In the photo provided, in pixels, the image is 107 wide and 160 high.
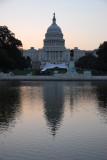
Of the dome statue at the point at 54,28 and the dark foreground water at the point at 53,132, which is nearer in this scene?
the dark foreground water at the point at 53,132

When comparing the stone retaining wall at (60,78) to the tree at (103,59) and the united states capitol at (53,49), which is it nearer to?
the tree at (103,59)

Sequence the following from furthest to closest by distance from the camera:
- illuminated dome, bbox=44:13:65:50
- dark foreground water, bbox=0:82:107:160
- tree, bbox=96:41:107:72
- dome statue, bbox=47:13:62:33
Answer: dome statue, bbox=47:13:62:33 → illuminated dome, bbox=44:13:65:50 → tree, bbox=96:41:107:72 → dark foreground water, bbox=0:82:107:160

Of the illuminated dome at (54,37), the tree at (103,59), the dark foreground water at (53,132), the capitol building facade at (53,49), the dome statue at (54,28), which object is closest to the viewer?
the dark foreground water at (53,132)

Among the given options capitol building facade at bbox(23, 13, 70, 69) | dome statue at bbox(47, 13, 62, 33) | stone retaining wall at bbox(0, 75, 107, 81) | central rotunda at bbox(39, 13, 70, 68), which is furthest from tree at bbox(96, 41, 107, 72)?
dome statue at bbox(47, 13, 62, 33)

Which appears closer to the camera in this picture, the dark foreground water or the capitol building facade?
the dark foreground water

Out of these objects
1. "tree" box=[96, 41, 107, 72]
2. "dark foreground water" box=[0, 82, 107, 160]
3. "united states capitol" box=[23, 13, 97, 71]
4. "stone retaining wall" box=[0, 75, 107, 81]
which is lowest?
"dark foreground water" box=[0, 82, 107, 160]

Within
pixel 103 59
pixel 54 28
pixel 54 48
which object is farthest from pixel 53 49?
pixel 103 59

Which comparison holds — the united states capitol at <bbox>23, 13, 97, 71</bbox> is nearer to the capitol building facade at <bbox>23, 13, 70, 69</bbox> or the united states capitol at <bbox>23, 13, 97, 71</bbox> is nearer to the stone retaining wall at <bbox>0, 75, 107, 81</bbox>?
the capitol building facade at <bbox>23, 13, 70, 69</bbox>

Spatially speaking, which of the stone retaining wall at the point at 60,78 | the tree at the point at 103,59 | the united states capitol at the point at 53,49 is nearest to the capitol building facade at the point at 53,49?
the united states capitol at the point at 53,49

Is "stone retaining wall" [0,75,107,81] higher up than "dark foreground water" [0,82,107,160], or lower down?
higher up

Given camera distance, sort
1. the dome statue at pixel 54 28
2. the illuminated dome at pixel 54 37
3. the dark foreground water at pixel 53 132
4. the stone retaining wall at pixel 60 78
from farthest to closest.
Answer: the dome statue at pixel 54 28 → the illuminated dome at pixel 54 37 → the stone retaining wall at pixel 60 78 → the dark foreground water at pixel 53 132

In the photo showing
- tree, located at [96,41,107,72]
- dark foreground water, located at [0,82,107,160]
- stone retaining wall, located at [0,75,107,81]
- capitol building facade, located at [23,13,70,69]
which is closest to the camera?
dark foreground water, located at [0,82,107,160]

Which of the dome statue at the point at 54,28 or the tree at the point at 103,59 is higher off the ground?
the dome statue at the point at 54,28

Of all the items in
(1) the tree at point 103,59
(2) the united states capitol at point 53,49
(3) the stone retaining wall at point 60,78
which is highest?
(2) the united states capitol at point 53,49
